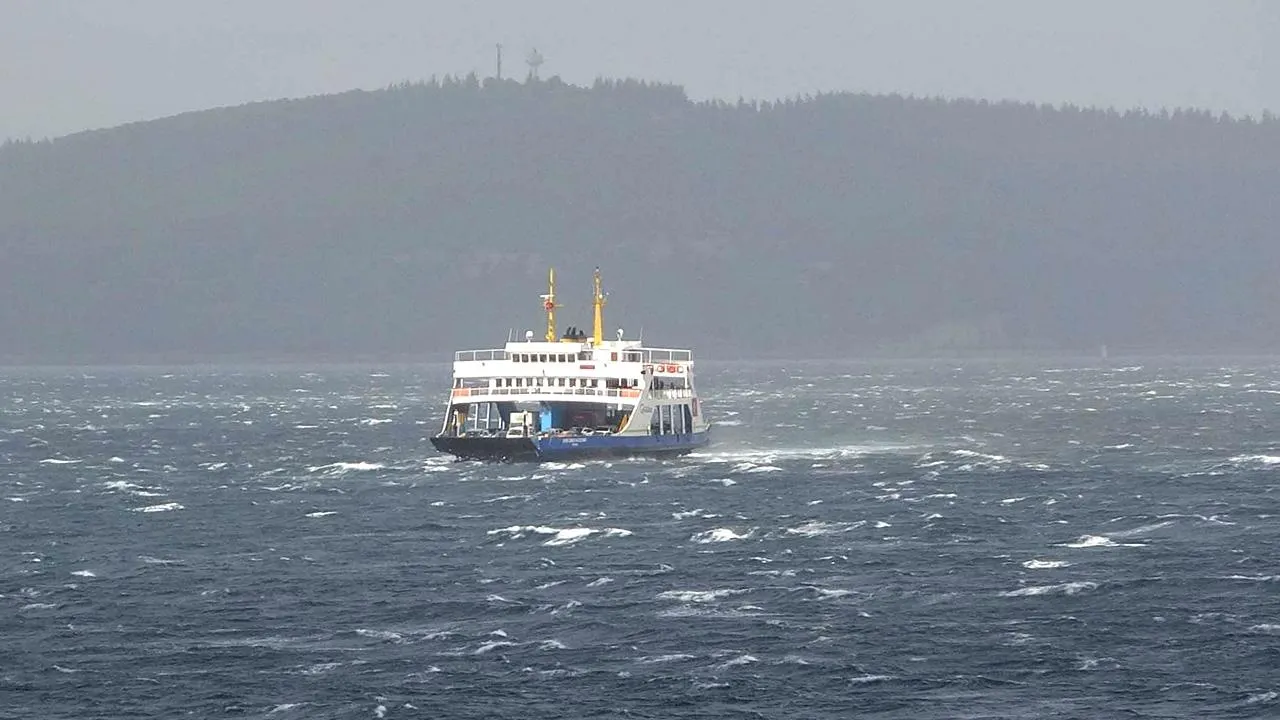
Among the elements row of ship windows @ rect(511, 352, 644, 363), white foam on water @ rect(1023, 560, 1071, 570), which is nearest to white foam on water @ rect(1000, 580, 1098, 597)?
white foam on water @ rect(1023, 560, 1071, 570)

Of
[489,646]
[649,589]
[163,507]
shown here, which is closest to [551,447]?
[163,507]

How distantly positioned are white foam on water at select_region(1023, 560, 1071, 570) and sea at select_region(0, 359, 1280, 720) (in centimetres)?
17

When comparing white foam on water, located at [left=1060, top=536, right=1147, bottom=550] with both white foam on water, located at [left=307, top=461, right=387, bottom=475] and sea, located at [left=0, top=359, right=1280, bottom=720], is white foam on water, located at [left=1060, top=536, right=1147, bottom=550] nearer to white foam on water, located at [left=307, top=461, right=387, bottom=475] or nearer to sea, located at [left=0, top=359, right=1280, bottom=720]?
sea, located at [left=0, top=359, right=1280, bottom=720]

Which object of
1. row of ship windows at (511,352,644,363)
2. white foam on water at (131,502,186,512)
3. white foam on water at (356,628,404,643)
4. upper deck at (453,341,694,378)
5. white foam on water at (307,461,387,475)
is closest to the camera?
white foam on water at (356,628,404,643)

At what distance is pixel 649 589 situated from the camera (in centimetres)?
7181

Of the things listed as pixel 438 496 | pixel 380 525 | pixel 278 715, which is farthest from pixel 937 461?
pixel 278 715

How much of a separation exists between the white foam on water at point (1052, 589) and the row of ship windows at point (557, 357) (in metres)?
58.5

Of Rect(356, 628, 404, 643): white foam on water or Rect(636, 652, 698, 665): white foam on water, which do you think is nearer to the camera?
Rect(636, 652, 698, 665): white foam on water

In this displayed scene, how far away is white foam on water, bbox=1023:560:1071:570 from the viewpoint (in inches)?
2985

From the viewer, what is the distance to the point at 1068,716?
52.2 metres

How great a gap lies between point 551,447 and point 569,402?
651 centimetres

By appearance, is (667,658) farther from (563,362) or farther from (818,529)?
(563,362)

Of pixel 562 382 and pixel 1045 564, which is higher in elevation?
pixel 562 382

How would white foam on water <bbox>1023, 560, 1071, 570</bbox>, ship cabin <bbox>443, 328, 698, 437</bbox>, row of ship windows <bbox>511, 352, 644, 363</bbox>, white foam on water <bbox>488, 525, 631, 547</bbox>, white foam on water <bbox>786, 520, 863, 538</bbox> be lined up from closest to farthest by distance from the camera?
white foam on water <bbox>1023, 560, 1071, 570</bbox>
white foam on water <bbox>488, 525, 631, 547</bbox>
white foam on water <bbox>786, 520, 863, 538</bbox>
ship cabin <bbox>443, 328, 698, 437</bbox>
row of ship windows <bbox>511, 352, 644, 363</bbox>
